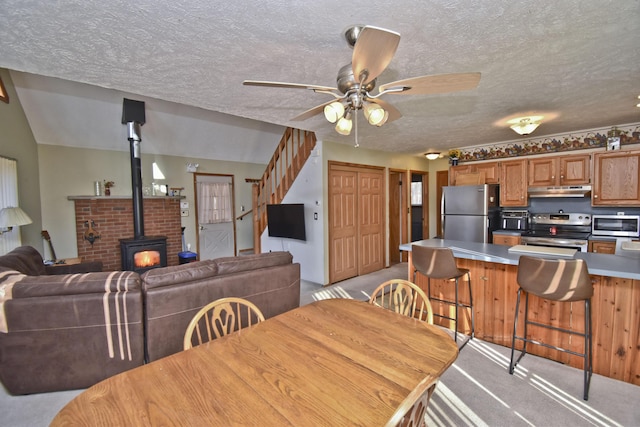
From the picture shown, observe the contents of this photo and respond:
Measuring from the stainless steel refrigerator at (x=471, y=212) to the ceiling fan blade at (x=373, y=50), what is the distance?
3860 mm

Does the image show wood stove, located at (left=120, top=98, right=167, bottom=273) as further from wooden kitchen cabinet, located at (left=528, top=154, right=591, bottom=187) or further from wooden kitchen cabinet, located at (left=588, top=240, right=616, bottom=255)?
wooden kitchen cabinet, located at (left=588, top=240, right=616, bottom=255)

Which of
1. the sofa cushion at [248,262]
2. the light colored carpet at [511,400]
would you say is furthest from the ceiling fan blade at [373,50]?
the light colored carpet at [511,400]

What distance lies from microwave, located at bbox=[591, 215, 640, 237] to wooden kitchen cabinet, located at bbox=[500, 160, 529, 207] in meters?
0.84

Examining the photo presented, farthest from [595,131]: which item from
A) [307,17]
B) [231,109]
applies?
[231,109]

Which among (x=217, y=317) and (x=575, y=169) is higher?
(x=575, y=169)

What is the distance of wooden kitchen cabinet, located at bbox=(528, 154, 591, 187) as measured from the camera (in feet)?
12.8

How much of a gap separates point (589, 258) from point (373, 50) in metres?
2.48

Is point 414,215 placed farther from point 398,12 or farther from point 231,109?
point 398,12

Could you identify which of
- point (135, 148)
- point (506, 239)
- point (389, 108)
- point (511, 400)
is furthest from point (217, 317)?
point (506, 239)

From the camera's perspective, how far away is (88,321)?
6.61 ft

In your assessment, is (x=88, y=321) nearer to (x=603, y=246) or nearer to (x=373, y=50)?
(x=373, y=50)

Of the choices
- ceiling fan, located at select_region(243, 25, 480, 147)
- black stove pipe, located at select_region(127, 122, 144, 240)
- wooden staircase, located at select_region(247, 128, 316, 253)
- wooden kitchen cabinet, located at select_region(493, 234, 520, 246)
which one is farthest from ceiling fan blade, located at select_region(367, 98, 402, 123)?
black stove pipe, located at select_region(127, 122, 144, 240)

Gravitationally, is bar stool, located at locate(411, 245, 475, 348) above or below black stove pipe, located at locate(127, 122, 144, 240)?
below

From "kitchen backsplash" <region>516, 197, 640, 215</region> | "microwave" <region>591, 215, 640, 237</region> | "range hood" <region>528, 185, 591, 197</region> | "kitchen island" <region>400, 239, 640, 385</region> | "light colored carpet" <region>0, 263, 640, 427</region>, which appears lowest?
"light colored carpet" <region>0, 263, 640, 427</region>
